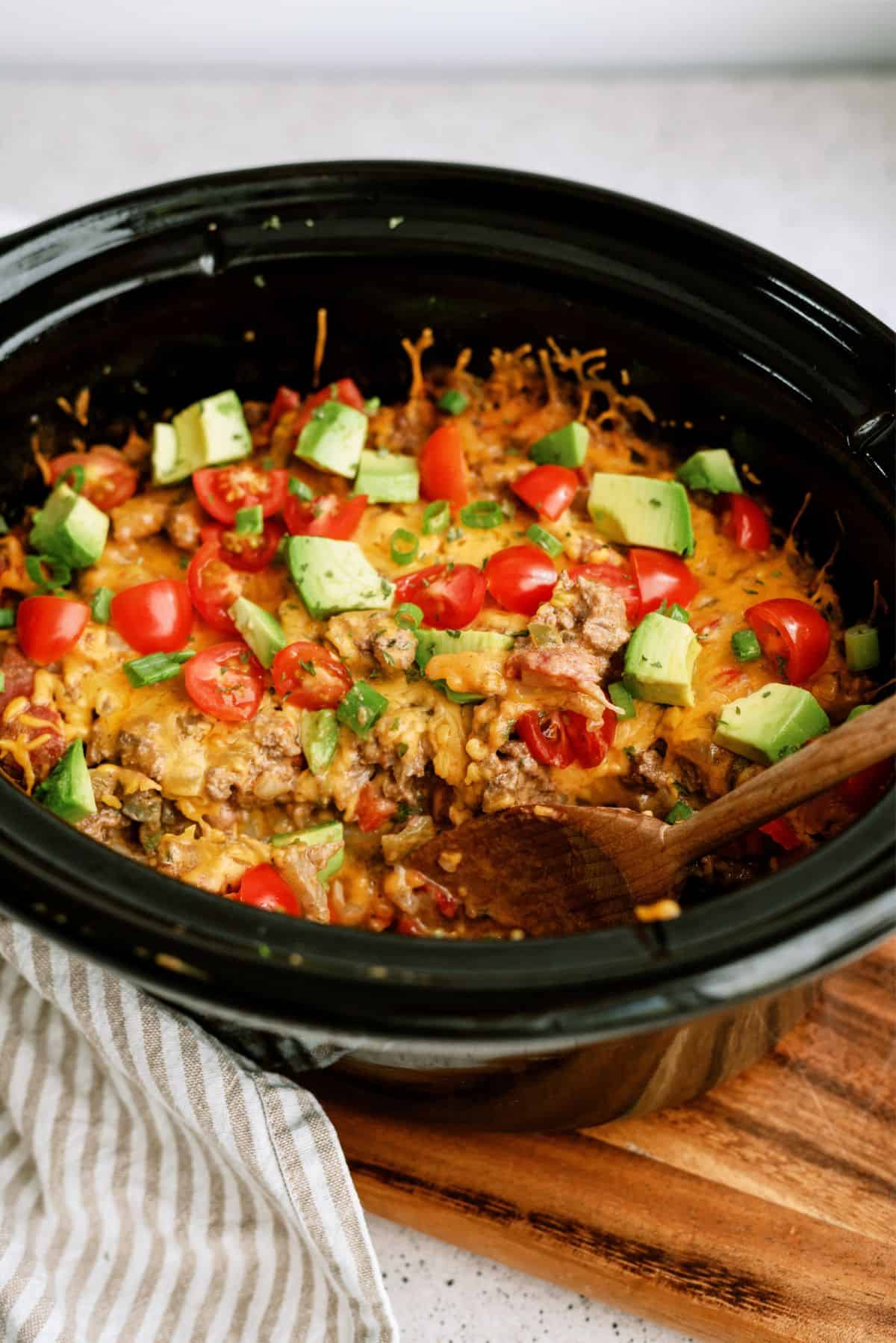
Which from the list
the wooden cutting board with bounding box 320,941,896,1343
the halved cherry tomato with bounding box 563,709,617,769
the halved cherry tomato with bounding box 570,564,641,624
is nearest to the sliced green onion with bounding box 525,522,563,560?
the halved cherry tomato with bounding box 570,564,641,624

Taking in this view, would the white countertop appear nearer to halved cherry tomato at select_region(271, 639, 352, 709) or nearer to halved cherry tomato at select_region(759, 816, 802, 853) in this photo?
halved cherry tomato at select_region(759, 816, 802, 853)

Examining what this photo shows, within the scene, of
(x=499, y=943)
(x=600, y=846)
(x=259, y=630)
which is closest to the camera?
(x=499, y=943)

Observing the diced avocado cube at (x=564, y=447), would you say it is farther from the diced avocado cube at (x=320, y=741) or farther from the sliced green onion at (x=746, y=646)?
the diced avocado cube at (x=320, y=741)

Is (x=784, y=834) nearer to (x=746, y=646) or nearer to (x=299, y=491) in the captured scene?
(x=746, y=646)

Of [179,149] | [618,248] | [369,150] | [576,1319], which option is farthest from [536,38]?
[576,1319]

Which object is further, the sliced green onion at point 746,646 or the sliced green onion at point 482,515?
the sliced green onion at point 482,515

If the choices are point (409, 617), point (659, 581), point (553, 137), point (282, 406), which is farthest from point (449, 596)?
point (553, 137)

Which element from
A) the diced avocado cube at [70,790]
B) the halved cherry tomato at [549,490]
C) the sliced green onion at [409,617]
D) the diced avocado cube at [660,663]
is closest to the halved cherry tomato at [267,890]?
the diced avocado cube at [70,790]
